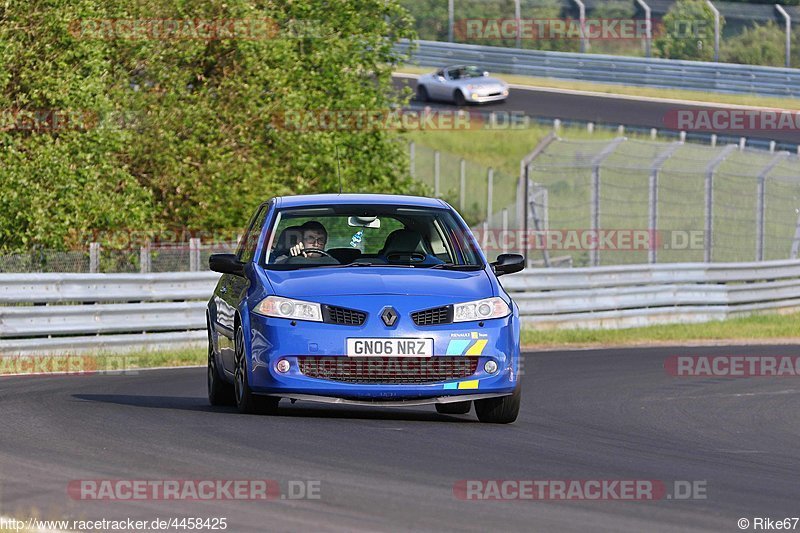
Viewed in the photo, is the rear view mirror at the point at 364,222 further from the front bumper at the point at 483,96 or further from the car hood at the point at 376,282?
the front bumper at the point at 483,96

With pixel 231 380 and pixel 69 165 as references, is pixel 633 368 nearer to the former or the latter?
pixel 231 380

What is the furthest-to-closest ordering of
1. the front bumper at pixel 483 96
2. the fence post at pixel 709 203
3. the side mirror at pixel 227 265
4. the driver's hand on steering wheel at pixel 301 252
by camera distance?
1. the front bumper at pixel 483 96
2. the fence post at pixel 709 203
3. the driver's hand on steering wheel at pixel 301 252
4. the side mirror at pixel 227 265

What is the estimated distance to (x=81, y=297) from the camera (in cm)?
1856

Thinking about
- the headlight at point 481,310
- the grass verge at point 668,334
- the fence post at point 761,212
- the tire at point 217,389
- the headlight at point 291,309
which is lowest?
the grass verge at point 668,334

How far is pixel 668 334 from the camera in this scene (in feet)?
77.6

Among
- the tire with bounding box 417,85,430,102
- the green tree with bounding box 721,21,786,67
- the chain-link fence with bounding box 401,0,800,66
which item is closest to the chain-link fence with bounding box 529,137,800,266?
the tire with bounding box 417,85,430,102

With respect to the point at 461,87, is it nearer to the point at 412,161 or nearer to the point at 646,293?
the point at 412,161

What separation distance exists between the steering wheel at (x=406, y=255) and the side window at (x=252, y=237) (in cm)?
97

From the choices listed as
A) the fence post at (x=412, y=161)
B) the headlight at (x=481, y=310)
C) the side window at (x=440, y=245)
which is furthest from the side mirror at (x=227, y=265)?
the fence post at (x=412, y=161)

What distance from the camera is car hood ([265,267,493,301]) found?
412 inches

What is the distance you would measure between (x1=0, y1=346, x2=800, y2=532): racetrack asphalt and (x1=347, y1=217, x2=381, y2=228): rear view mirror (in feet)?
4.37

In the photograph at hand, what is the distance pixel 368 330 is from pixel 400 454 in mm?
1463

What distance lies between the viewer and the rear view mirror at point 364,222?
11.6 metres

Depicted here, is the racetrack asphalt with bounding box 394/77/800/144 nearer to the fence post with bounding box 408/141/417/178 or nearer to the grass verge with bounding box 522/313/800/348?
the fence post with bounding box 408/141/417/178
